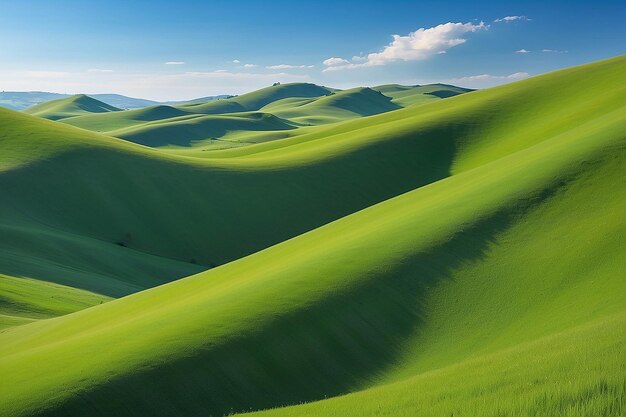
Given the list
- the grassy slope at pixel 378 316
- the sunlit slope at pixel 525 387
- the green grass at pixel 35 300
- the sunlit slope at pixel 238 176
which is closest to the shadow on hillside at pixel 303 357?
the grassy slope at pixel 378 316

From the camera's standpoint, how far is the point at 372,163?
76.9m

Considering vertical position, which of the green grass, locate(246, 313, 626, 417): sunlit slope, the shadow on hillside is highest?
locate(246, 313, 626, 417): sunlit slope

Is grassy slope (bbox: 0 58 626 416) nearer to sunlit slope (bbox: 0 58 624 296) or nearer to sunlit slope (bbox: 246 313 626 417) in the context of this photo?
sunlit slope (bbox: 246 313 626 417)

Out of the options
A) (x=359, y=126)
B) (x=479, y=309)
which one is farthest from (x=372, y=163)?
(x=479, y=309)

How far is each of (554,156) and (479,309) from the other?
16388mm

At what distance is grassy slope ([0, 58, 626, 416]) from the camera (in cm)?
1738

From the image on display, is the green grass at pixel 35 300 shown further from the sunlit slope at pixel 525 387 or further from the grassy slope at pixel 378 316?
the sunlit slope at pixel 525 387

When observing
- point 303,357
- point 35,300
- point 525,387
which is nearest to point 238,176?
point 35,300

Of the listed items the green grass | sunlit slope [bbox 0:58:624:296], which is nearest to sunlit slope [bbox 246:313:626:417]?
the green grass

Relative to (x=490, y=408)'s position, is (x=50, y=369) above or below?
below

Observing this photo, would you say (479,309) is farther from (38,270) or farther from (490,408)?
(38,270)

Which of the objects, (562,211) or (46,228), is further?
(46,228)

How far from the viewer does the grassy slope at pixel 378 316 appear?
1738cm

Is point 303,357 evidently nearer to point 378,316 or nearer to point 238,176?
point 378,316
